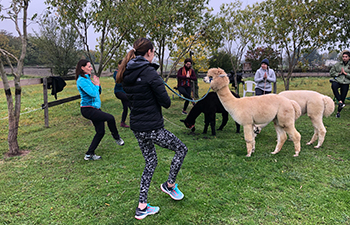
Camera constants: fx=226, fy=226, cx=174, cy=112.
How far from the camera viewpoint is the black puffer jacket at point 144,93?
2619mm

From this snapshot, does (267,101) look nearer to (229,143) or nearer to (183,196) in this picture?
(229,143)

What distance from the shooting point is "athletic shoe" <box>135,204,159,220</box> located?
2848 mm

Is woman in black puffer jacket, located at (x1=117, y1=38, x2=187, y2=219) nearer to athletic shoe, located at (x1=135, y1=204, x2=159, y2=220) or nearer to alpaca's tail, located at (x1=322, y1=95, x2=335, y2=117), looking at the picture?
athletic shoe, located at (x1=135, y1=204, x2=159, y2=220)

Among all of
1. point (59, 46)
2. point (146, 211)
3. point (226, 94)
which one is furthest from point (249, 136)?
point (59, 46)

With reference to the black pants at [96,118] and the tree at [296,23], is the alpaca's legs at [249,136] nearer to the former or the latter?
the black pants at [96,118]

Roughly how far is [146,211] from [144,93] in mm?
1506

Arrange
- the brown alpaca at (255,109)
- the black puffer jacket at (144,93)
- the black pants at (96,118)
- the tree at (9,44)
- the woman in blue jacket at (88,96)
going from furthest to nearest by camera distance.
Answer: the tree at (9,44) → the brown alpaca at (255,109) → the black pants at (96,118) → the woman in blue jacket at (88,96) → the black puffer jacket at (144,93)

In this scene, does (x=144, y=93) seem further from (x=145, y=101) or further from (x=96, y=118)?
(x=96, y=118)

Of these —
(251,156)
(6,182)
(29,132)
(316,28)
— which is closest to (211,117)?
(251,156)

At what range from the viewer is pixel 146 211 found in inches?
114

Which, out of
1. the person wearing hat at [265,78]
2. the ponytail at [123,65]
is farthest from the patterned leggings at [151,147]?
the person wearing hat at [265,78]

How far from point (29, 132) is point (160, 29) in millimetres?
6016

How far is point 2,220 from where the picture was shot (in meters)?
2.89

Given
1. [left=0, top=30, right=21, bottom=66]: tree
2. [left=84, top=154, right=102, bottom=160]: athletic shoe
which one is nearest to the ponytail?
[left=84, top=154, right=102, bottom=160]: athletic shoe
